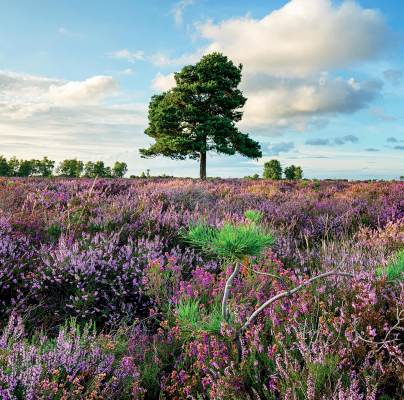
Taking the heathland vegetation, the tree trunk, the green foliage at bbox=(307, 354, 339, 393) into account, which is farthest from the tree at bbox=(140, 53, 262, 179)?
the green foliage at bbox=(307, 354, 339, 393)

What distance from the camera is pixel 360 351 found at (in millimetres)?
2195

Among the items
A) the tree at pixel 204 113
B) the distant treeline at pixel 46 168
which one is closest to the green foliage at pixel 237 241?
the tree at pixel 204 113

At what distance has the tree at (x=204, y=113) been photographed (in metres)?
28.0

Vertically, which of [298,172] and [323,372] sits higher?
[298,172]

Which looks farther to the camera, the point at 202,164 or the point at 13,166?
the point at 13,166

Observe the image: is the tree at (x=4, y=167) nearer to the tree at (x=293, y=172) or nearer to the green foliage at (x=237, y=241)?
the tree at (x=293, y=172)

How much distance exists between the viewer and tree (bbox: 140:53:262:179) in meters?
28.0

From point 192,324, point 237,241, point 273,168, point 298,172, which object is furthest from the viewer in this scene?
point 298,172

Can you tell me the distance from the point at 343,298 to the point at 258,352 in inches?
26.9

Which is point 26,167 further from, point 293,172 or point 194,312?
point 194,312

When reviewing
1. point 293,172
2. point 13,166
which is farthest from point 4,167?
point 293,172

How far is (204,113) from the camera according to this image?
93.9 feet

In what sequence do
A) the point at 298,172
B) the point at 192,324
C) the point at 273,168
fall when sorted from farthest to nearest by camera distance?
the point at 298,172, the point at 273,168, the point at 192,324

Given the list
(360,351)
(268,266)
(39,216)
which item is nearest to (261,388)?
(360,351)
